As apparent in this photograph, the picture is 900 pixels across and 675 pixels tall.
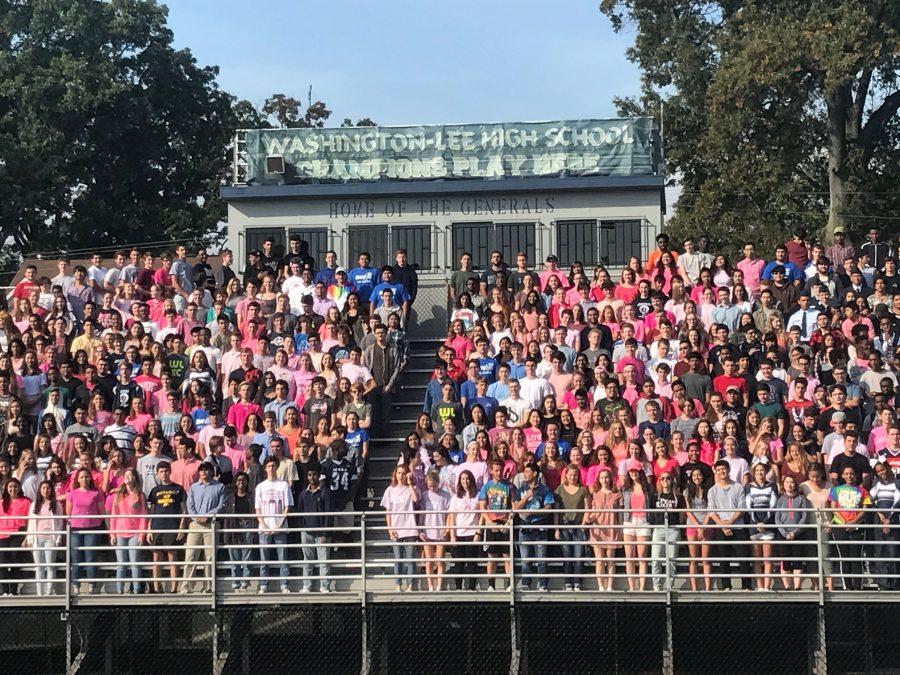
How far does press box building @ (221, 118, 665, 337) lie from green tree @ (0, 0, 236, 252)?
19.5m

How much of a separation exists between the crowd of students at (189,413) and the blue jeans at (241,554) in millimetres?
21

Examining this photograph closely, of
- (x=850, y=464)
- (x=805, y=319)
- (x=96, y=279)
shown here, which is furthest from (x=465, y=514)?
(x=96, y=279)

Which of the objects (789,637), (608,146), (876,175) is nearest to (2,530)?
(789,637)

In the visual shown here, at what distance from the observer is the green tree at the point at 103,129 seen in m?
44.2

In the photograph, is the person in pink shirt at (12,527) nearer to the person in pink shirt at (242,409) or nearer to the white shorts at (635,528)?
the person in pink shirt at (242,409)

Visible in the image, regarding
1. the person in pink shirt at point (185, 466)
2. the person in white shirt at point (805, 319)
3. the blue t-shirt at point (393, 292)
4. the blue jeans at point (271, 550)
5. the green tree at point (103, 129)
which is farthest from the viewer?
the green tree at point (103, 129)

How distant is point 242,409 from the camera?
64.0 ft

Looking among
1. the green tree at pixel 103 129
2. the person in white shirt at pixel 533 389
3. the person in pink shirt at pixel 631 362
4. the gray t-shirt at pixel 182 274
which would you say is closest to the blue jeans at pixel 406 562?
the person in white shirt at pixel 533 389

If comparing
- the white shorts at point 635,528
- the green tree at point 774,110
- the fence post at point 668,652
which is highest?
the green tree at point 774,110

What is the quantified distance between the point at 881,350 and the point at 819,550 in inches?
180

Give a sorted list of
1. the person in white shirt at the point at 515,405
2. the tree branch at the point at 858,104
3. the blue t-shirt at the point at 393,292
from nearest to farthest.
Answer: the person in white shirt at the point at 515,405
the blue t-shirt at the point at 393,292
the tree branch at the point at 858,104

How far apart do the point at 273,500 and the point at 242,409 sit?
231cm

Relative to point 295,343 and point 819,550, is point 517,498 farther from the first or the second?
point 295,343

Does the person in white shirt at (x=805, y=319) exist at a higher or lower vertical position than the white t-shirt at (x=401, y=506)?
higher
